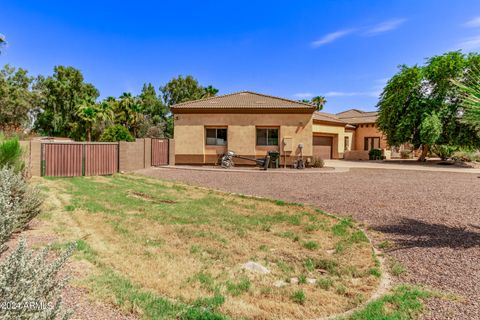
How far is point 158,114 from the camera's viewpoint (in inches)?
2126

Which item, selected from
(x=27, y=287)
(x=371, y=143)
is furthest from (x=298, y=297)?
(x=371, y=143)

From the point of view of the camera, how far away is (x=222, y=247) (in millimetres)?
5523

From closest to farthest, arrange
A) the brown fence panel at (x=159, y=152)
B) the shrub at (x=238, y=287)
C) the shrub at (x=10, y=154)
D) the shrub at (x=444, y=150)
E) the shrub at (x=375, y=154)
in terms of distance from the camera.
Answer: the shrub at (x=238, y=287), the shrub at (x=10, y=154), the brown fence panel at (x=159, y=152), the shrub at (x=444, y=150), the shrub at (x=375, y=154)

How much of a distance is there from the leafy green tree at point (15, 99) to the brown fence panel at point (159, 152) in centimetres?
2046

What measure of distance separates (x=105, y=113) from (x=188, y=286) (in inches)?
1699

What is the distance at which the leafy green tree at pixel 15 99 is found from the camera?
34.5 metres

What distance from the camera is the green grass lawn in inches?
138

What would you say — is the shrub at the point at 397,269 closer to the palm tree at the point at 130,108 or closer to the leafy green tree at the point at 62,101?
the palm tree at the point at 130,108

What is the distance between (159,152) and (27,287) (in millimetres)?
20450

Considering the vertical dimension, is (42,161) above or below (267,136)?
below

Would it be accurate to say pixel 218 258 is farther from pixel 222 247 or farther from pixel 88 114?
pixel 88 114

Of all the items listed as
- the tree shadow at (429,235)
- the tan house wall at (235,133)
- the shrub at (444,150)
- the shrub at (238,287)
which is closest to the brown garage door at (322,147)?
the tan house wall at (235,133)

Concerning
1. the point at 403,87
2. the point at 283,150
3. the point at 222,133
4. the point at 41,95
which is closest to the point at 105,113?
the point at 41,95

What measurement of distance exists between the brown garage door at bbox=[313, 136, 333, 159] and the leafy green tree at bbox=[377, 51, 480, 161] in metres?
5.94
